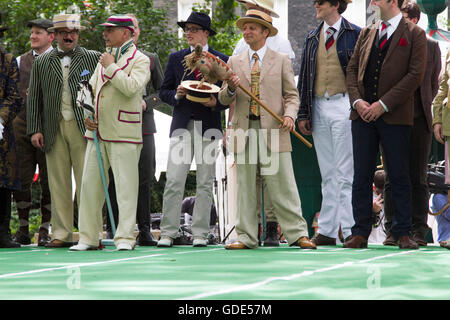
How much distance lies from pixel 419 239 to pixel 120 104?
2857mm

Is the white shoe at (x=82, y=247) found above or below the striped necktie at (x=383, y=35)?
below

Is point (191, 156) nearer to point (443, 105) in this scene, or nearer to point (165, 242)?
point (165, 242)

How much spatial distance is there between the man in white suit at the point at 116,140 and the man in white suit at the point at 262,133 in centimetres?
81

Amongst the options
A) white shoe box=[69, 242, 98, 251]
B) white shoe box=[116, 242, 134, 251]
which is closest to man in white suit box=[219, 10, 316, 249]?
white shoe box=[116, 242, 134, 251]

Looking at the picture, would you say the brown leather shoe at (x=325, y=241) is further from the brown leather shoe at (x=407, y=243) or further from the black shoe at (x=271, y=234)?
the brown leather shoe at (x=407, y=243)

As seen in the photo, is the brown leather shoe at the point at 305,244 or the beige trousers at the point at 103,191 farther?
the beige trousers at the point at 103,191

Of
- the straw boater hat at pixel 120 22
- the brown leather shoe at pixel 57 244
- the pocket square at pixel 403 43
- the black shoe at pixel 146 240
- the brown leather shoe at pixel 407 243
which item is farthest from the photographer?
the black shoe at pixel 146 240

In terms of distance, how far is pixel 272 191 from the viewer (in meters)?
7.60

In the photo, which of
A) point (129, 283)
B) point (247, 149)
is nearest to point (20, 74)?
point (247, 149)

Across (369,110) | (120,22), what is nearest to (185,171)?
A: (120,22)

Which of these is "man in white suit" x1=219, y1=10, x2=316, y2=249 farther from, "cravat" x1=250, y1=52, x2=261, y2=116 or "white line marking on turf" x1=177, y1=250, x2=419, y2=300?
"white line marking on turf" x1=177, y1=250, x2=419, y2=300

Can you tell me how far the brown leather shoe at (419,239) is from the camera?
26.0 feet

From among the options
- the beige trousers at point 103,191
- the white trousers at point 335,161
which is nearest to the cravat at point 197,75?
the beige trousers at point 103,191

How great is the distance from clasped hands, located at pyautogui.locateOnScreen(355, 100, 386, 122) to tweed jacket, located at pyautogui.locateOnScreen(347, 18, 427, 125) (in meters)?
0.06
